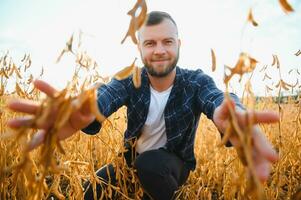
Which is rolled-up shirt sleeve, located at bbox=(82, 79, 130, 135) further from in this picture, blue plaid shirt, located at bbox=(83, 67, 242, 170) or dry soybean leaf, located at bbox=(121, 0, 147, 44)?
dry soybean leaf, located at bbox=(121, 0, 147, 44)

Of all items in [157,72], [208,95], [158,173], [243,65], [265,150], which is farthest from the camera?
[157,72]

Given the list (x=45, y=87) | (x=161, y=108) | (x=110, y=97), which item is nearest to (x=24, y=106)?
(x=45, y=87)

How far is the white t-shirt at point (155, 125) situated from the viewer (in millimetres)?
1585

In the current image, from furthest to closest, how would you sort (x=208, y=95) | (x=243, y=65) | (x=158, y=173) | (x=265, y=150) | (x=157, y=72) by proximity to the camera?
(x=157, y=72) < (x=158, y=173) < (x=208, y=95) < (x=265, y=150) < (x=243, y=65)

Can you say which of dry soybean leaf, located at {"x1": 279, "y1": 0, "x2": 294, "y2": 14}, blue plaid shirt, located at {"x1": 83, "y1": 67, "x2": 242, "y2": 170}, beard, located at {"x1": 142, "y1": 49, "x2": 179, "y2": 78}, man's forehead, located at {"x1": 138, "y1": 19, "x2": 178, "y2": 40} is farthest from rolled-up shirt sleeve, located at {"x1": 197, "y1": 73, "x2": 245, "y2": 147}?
dry soybean leaf, located at {"x1": 279, "y1": 0, "x2": 294, "y2": 14}

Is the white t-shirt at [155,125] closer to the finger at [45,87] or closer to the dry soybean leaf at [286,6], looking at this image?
the finger at [45,87]

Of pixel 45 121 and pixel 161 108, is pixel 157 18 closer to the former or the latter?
pixel 161 108

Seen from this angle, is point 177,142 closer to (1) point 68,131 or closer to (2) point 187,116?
(2) point 187,116

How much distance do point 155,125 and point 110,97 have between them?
0.33 meters

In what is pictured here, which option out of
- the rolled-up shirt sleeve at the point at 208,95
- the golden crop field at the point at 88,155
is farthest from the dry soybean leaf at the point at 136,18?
the rolled-up shirt sleeve at the point at 208,95

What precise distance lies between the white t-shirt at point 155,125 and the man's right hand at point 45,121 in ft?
2.84

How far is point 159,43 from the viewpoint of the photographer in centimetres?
157

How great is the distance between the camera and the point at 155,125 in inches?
63.0

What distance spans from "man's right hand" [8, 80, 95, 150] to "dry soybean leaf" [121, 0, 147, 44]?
15 centimetres
